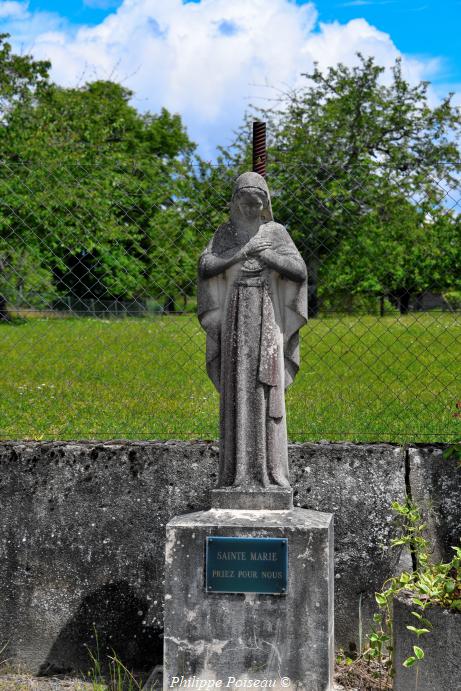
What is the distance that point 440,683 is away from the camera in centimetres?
488

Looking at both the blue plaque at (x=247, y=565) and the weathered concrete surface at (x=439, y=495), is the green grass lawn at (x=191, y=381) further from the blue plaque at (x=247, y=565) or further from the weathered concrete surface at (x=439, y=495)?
the blue plaque at (x=247, y=565)

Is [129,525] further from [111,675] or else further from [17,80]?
[17,80]

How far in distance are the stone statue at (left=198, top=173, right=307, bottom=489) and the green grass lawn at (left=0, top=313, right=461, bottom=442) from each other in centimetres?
106

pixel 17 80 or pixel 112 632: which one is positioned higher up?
pixel 17 80

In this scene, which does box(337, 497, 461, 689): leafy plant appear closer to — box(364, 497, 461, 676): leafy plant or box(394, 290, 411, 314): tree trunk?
box(364, 497, 461, 676): leafy plant

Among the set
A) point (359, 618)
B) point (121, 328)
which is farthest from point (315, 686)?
point (121, 328)

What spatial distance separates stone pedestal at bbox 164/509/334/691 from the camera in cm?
484

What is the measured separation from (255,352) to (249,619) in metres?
1.44

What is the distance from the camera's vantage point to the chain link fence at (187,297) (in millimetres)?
6125

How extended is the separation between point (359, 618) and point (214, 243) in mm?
2583

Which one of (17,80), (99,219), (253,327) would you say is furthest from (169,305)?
(17,80)

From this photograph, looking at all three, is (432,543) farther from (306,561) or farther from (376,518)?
(306,561)

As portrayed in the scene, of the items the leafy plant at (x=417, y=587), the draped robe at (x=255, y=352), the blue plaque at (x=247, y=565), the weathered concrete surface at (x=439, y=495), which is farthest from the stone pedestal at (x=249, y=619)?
the weathered concrete surface at (x=439, y=495)

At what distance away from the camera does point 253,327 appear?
511 cm
